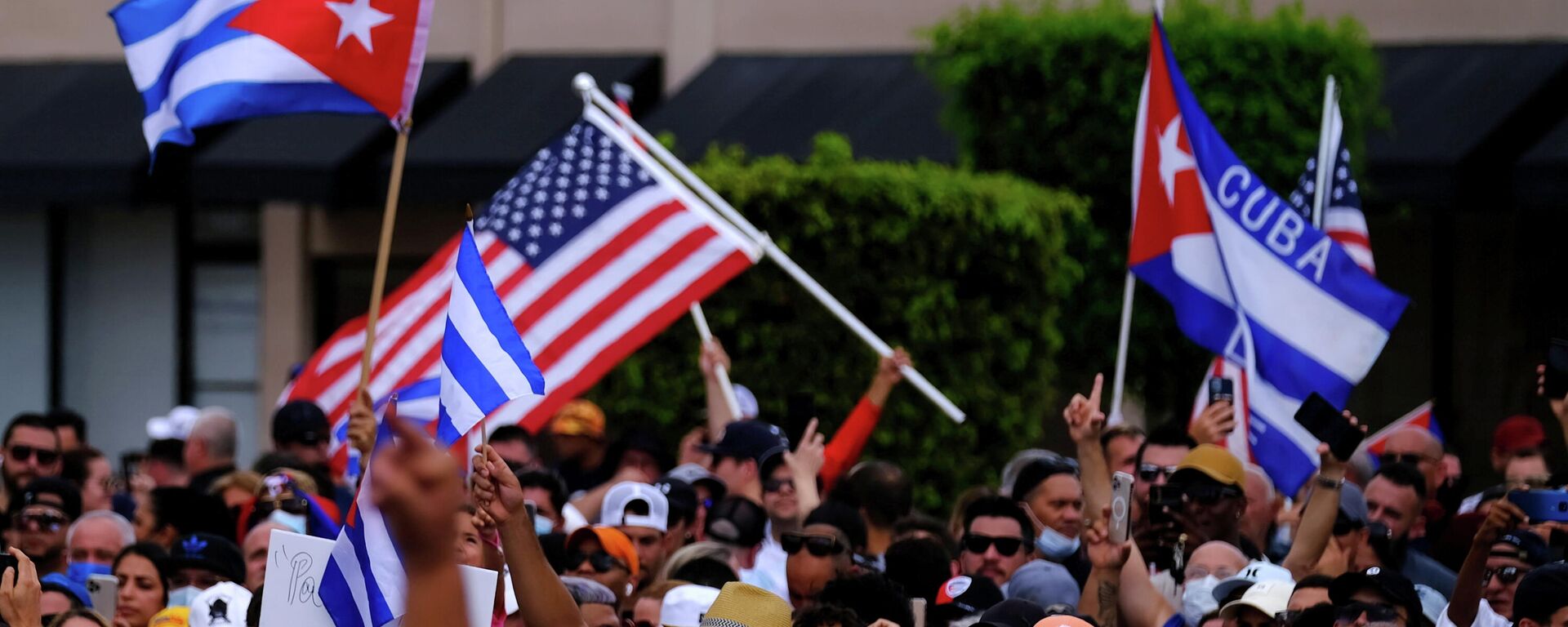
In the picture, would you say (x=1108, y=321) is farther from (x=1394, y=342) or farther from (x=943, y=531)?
(x=943, y=531)

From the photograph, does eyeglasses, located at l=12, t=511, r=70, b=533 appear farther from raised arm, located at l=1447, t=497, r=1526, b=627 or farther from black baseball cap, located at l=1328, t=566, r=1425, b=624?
raised arm, located at l=1447, t=497, r=1526, b=627

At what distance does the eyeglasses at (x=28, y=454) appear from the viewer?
10.2m

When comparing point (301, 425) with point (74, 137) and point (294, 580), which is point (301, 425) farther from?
point (74, 137)

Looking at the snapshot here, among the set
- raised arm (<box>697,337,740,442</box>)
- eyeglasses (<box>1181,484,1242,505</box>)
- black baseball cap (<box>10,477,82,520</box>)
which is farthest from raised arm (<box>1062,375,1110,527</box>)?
black baseball cap (<box>10,477,82,520</box>)

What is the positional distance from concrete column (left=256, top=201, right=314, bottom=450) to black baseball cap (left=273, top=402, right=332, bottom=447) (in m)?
9.57

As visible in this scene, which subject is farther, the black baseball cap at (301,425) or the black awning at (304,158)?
the black awning at (304,158)

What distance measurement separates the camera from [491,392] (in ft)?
20.4

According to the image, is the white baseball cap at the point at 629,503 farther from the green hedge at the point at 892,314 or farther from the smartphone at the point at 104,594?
the green hedge at the point at 892,314

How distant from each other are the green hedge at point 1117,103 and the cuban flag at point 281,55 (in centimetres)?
777

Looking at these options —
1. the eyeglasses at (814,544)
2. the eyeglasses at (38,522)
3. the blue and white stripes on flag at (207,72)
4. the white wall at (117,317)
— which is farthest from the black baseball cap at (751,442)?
the white wall at (117,317)

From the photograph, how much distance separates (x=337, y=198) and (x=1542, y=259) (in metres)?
9.55

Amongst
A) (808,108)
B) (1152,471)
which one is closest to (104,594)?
(1152,471)

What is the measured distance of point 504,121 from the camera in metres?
18.8

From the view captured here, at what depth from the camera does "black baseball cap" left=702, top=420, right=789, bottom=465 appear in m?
9.35
